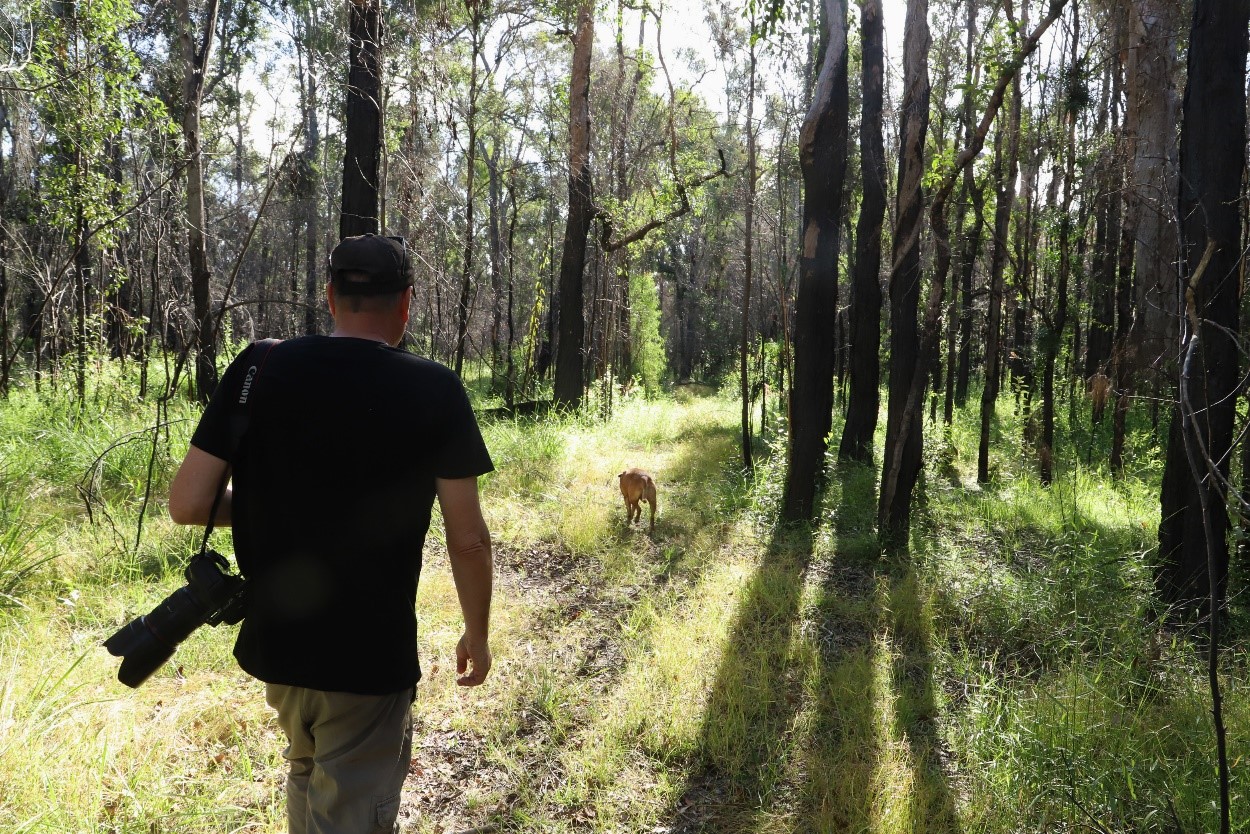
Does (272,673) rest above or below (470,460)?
below

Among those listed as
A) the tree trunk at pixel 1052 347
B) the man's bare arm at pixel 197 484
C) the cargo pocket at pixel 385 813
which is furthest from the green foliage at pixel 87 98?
the tree trunk at pixel 1052 347

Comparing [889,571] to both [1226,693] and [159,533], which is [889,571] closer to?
[1226,693]

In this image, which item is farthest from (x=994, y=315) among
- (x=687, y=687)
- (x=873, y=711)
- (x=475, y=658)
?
(x=475, y=658)

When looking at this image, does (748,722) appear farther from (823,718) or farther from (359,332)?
(359,332)

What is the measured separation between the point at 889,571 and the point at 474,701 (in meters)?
3.51

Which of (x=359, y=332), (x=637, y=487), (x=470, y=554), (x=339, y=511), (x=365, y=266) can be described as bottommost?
(x=637, y=487)

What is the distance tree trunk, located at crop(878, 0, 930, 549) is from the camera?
18.6 ft

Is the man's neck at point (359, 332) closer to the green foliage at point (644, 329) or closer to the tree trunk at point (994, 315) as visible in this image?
the tree trunk at point (994, 315)

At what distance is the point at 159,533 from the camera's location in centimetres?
520

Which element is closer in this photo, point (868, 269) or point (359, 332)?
point (359, 332)

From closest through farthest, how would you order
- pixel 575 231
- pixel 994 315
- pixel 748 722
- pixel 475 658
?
1. pixel 475 658
2. pixel 748 722
3. pixel 994 315
4. pixel 575 231

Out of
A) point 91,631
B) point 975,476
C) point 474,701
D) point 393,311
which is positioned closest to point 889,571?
point 474,701

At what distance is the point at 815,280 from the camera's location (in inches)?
279

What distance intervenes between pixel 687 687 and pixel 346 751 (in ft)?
8.16
